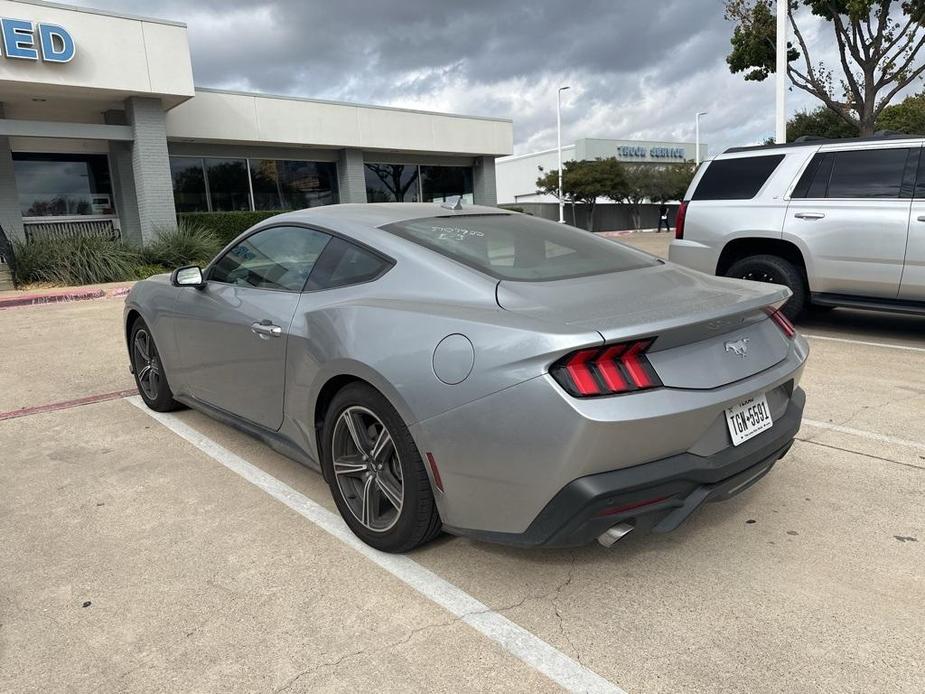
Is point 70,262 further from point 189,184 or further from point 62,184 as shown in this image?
point 189,184

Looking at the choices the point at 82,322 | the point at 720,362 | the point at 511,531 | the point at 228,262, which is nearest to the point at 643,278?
the point at 720,362

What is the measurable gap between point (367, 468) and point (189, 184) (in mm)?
18963

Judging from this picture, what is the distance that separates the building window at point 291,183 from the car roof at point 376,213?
18.7 metres

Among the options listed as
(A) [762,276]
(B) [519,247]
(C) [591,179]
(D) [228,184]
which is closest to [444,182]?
(D) [228,184]

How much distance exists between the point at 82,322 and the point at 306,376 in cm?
809

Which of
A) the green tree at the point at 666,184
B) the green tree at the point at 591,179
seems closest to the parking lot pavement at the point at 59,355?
the green tree at the point at 591,179

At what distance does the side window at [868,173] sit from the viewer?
641 centimetres

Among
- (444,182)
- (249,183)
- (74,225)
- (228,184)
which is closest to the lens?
(74,225)

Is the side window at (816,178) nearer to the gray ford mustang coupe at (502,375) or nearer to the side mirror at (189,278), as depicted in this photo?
the gray ford mustang coupe at (502,375)

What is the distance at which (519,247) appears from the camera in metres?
3.39

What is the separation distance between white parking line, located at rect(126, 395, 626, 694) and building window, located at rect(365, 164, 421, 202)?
20561 mm

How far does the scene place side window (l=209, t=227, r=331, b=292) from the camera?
3498 mm

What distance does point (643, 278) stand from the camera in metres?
3.10

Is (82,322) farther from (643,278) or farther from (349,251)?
(643,278)
